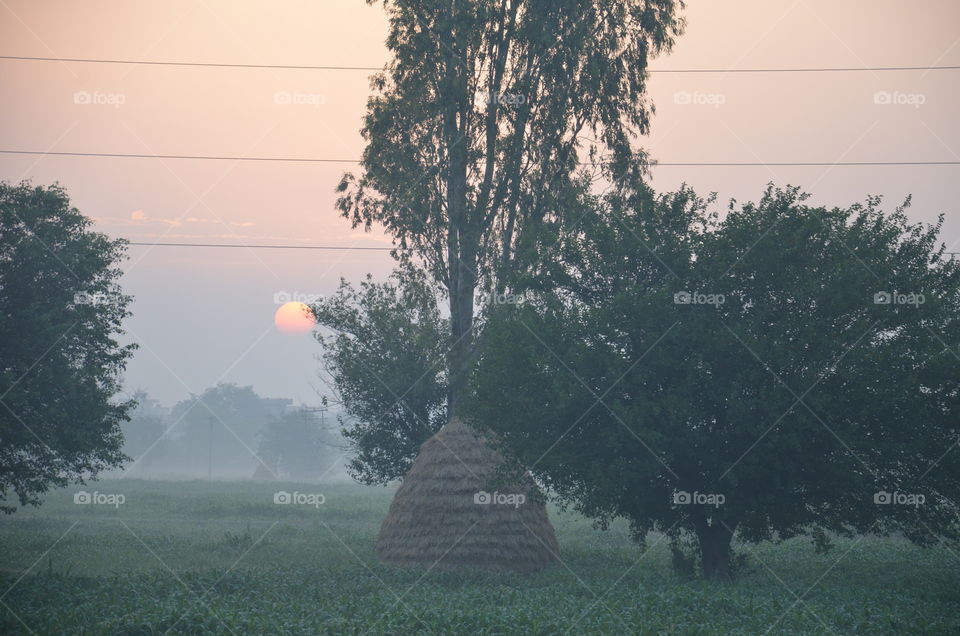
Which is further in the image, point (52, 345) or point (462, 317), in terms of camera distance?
point (462, 317)

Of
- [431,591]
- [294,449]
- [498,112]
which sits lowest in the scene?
[431,591]

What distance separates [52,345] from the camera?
26.4 m

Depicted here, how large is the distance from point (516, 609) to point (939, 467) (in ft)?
35.8

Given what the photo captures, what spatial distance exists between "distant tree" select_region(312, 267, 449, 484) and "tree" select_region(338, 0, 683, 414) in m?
2.41

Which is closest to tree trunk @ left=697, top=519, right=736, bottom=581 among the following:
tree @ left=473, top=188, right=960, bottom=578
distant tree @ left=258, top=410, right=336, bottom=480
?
tree @ left=473, top=188, right=960, bottom=578

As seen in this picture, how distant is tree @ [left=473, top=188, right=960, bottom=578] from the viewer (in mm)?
20188

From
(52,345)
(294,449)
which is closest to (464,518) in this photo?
(52,345)

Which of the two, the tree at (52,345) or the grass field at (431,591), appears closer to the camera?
the grass field at (431,591)

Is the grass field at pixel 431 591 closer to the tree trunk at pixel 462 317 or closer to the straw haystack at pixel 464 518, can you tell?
the straw haystack at pixel 464 518

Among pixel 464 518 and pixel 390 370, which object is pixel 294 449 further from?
pixel 464 518

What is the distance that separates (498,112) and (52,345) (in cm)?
1578

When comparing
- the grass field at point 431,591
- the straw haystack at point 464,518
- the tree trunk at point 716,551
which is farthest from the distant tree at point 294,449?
the tree trunk at point 716,551

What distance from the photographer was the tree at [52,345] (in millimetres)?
25891

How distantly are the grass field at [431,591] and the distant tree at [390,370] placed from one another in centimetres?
377
